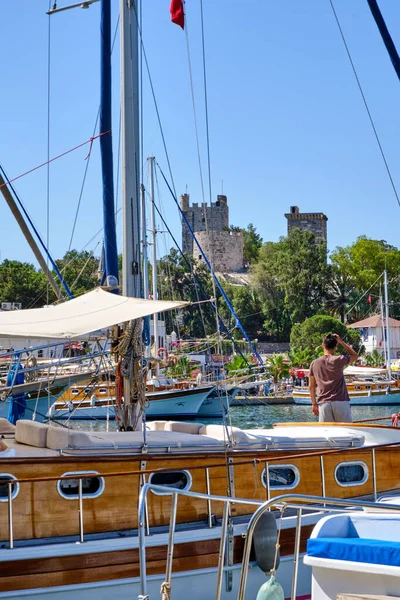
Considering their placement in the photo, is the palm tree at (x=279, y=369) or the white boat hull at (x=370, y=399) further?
the palm tree at (x=279, y=369)

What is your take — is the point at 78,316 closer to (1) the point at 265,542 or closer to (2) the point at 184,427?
(2) the point at 184,427

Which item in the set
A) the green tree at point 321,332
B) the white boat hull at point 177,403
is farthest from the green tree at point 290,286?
the white boat hull at point 177,403

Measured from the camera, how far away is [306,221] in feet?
391

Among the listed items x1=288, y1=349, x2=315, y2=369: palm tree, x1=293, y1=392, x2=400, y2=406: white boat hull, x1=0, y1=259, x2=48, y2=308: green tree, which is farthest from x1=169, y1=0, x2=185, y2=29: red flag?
x1=0, y1=259, x2=48, y2=308: green tree

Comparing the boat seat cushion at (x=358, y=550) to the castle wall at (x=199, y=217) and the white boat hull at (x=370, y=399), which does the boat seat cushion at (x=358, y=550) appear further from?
the castle wall at (x=199, y=217)

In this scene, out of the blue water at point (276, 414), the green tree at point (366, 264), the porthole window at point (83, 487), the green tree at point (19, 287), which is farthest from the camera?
the green tree at point (366, 264)

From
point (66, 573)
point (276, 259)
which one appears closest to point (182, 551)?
point (66, 573)

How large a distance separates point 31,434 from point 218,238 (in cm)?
10811

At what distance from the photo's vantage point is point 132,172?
9070 millimetres

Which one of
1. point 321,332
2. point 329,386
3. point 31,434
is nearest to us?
point 31,434

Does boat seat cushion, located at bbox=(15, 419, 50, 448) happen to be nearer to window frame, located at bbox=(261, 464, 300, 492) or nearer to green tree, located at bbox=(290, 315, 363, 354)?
window frame, located at bbox=(261, 464, 300, 492)

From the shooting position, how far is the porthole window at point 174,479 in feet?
24.3

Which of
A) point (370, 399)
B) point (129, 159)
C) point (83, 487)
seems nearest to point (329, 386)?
point (83, 487)

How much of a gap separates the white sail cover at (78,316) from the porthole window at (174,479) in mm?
1475
